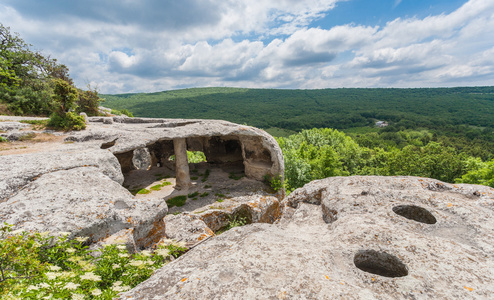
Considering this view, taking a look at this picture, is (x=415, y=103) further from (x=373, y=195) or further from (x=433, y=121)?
(x=373, y=195)

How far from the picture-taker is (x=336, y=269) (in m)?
3.92

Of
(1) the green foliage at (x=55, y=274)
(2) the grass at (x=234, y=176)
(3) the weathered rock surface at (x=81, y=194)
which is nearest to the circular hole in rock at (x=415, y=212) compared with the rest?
(1) the green foliage at (x=55, y=274)

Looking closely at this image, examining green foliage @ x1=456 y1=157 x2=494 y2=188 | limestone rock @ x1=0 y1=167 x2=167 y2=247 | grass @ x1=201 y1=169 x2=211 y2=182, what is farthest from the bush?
green foliage @ x1=456 y1=157 x2=494 y2=188

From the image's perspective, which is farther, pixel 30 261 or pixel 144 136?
pixel 144 136

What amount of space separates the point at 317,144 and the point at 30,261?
41.8 metres

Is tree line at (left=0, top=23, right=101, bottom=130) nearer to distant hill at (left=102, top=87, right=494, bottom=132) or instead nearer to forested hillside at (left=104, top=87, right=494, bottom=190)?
forested hillside at (left=104, top=87, right=494, bottom=190)

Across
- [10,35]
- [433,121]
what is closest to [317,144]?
[10,35]

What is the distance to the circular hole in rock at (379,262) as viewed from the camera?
4253mm

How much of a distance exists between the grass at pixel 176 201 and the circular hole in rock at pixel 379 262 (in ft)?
38.8

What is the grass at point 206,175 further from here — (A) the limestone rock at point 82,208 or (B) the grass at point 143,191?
(A) the limestone rock at point 82,208

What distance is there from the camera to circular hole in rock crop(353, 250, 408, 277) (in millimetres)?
4253

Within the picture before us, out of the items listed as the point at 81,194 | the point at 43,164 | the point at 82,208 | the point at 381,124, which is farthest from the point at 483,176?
the point at 381,124

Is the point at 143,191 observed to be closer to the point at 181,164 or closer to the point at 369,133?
the point at 181,164

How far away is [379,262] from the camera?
14.5 feet
